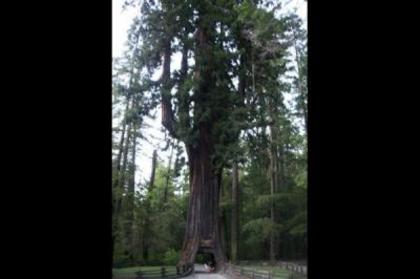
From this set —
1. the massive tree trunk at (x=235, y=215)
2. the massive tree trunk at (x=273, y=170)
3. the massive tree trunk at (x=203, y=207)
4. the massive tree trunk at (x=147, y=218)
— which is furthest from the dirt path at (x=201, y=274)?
the massive tree trunk at (x=273, y=170)

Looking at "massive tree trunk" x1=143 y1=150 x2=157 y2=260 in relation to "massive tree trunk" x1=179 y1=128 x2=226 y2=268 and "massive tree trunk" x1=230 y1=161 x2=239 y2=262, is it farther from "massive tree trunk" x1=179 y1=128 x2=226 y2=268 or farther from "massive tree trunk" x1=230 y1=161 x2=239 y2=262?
"massive tree trunk" x1=230 y1=161 x2=239 y2=262

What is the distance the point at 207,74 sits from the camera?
7762 millimetres

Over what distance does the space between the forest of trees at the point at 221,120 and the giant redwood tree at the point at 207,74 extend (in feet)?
0.05

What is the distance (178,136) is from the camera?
761cm

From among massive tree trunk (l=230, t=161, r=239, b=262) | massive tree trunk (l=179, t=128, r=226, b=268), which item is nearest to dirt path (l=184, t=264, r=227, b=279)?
massive tree trunk (l=179, t=128, r=226, b=268)

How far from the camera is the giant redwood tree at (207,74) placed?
24.8ft
